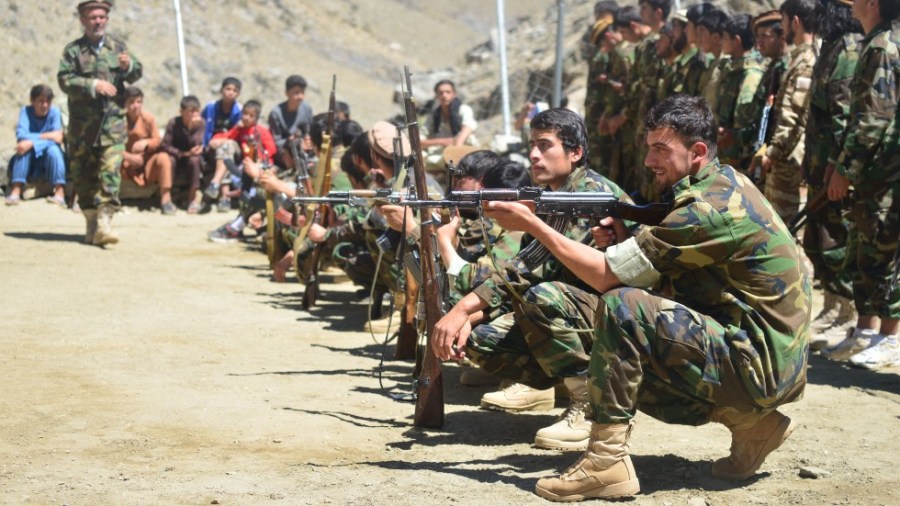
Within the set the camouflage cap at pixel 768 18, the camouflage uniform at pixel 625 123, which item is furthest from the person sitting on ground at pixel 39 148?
the camouflage cap at pixel 768 18

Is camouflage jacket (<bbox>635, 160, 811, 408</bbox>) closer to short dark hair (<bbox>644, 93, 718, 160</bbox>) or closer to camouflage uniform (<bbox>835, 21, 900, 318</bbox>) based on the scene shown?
short dark hair (<bbox>644, 93, 718, 160</bbox>)

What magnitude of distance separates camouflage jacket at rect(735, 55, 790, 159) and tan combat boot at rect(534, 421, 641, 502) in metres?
5.03

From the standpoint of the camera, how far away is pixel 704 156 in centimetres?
489

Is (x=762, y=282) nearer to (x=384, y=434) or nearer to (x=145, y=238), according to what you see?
(x=384, y=434)

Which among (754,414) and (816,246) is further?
(816,246)

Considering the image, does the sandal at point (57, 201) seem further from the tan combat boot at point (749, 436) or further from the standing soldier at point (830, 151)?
the tan combat boot at point (749, 436)

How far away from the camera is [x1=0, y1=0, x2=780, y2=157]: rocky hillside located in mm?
23266

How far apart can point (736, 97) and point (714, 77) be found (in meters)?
0.57

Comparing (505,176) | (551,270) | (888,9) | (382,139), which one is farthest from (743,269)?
(382,139)

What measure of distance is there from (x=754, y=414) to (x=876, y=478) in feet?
2.40

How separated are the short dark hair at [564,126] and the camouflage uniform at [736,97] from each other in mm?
4274

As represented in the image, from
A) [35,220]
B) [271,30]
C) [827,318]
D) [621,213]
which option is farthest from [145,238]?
[271,30]

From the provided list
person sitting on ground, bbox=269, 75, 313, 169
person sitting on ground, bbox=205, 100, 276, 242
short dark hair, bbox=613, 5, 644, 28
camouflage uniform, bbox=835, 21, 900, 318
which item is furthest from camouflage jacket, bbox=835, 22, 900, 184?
person sitting on ground, bbox=269, 75, 313, 169

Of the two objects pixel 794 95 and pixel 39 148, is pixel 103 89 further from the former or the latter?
pixel 794 95
